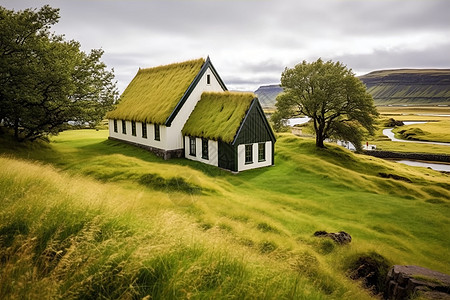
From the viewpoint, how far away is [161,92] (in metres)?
35.6

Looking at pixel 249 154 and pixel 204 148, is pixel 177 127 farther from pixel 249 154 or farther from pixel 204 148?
pixel 249 154

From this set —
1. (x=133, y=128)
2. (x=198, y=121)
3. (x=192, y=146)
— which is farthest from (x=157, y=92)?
(x=192, y=146)

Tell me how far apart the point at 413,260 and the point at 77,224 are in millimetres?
14096

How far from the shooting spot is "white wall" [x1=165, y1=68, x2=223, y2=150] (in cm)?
3178

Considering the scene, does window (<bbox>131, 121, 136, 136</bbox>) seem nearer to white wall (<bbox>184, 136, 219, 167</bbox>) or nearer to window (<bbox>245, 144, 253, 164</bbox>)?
white wall (<bbox>184, 136, 219, 167</bbox>)

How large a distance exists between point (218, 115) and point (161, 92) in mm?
9864

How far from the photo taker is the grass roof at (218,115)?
27.9 m

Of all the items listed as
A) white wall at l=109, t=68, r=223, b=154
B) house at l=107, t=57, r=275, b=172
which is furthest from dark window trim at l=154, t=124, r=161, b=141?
white wall at l=109, t=68, r=223, b=154

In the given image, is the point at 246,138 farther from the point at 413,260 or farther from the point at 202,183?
the point at 413,260

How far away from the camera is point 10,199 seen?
6.11 metres

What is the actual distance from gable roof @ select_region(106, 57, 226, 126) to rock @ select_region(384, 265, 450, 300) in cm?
2550

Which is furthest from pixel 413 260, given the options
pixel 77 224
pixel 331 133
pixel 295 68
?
pixel 295 68

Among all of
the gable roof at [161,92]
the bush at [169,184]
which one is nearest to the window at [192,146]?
the gable roof at [161,92]

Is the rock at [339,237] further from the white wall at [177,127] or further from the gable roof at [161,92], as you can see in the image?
the gable roof at [161,92]
